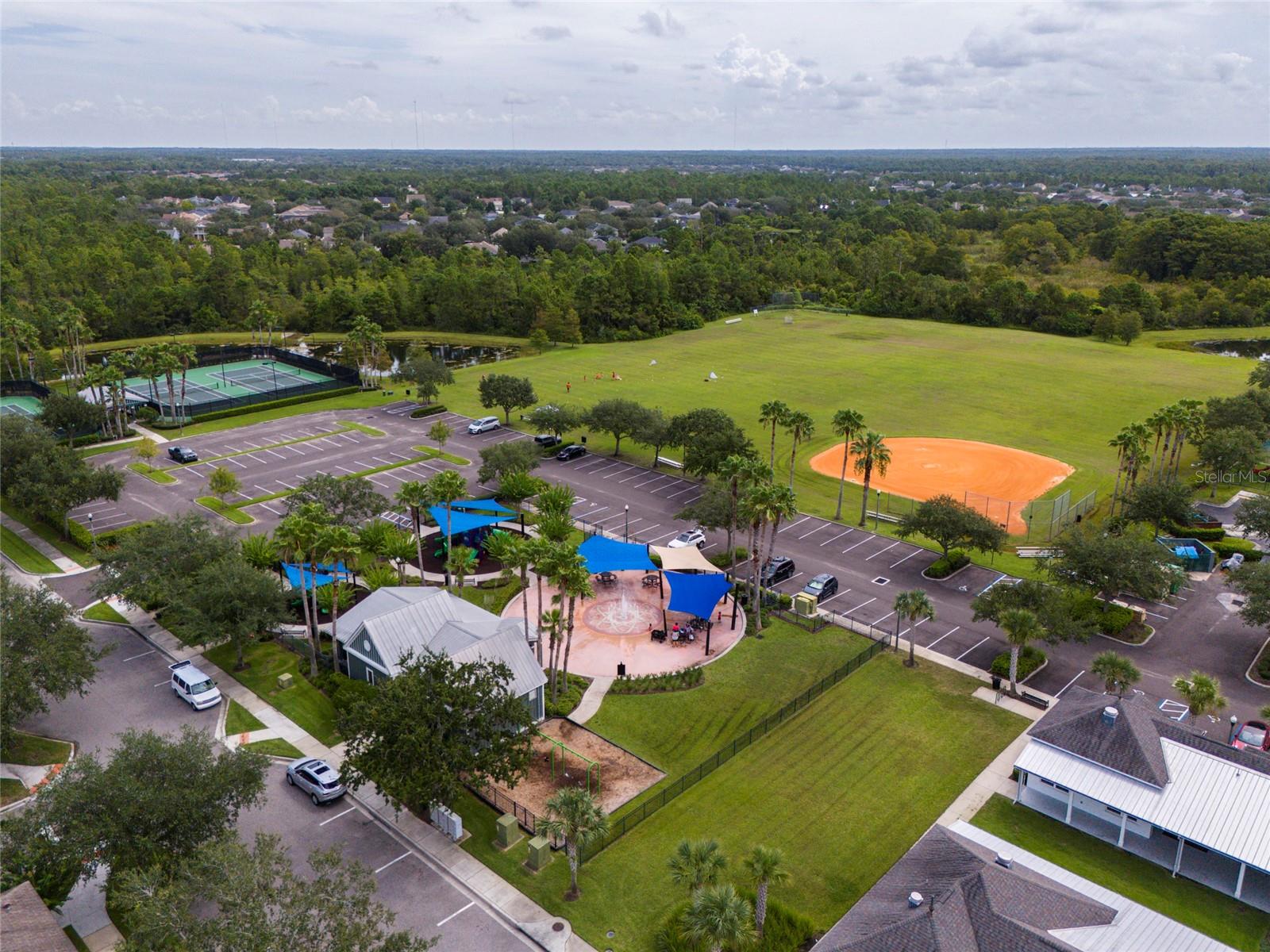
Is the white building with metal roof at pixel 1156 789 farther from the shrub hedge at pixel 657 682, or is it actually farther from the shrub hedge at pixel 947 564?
the shrub hedge at pixel 947 564

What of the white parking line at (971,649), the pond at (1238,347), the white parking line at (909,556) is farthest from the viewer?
the pond at (1238,347)

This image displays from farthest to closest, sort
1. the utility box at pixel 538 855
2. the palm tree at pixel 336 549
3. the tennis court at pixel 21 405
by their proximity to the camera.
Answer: the tennis court at pixel 21 405, the palm tree at pixel 336 549, the utility box at pixel 538 855

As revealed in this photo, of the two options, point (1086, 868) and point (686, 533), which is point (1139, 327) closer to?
point (686, 533)

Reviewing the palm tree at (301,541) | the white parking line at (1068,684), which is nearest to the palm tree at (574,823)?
the palm tree at (301,541)

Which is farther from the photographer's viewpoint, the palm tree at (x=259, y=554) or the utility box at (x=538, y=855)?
the palm tree at (x=259, y=554)

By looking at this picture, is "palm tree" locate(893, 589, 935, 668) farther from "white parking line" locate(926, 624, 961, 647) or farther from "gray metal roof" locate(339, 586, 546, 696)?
"gray metal roof" locate(339, 586, 546, 696)

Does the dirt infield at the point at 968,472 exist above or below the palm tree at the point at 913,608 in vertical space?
below

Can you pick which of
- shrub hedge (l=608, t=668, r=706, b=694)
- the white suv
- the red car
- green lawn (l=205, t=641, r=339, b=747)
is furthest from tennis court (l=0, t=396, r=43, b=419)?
the red car

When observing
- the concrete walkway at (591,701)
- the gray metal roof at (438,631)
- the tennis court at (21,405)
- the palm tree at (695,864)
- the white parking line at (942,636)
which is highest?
the palm tree at (695,864)
